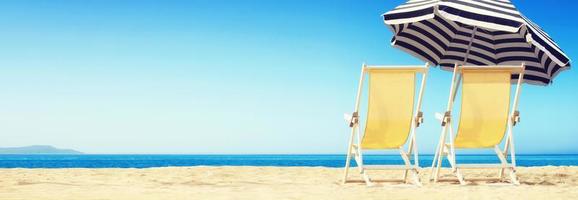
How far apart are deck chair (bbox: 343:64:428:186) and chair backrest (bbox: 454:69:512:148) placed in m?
0.47

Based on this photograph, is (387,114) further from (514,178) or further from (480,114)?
(514,178)

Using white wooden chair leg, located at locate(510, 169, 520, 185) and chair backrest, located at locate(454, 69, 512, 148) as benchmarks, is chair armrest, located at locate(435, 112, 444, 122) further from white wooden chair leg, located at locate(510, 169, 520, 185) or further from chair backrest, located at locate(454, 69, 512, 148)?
white wooden chair leg, located at locate(510, 169, 520, 185)

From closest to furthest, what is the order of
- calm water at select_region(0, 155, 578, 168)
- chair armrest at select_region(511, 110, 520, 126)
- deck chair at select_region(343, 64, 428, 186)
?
deck chair at select_region(343, 64, 428, 186)
chair armrest at select_region(511, 110, 520, 126)
calm water at select_region(0, 155, 578, 168)

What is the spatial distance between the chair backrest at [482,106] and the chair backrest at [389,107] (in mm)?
553

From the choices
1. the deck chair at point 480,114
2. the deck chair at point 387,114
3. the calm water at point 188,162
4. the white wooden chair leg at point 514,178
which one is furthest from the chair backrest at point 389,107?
the calm water at point 188,162

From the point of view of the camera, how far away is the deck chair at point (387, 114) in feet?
19.2

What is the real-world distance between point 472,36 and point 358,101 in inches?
97.5

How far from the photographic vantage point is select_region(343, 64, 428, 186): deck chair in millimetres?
5855

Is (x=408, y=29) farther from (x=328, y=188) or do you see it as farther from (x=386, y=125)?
(x=328, y=188)

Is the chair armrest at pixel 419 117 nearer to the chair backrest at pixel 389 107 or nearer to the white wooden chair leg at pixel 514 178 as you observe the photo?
the chair backrest at pixel 389 107

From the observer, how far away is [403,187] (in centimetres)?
570

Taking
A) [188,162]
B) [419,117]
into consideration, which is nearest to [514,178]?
[419,117]

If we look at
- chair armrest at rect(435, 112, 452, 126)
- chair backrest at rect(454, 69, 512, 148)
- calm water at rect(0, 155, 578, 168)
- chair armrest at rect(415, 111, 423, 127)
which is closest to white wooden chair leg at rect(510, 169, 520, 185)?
chair backrest at rect(454, 69, 512, 148)

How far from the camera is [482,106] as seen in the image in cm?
604
